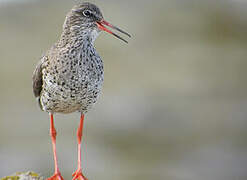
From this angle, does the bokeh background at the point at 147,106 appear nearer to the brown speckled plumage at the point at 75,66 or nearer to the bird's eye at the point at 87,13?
the brown speckled plumage at the point at 75,66

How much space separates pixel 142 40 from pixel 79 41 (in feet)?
81.9

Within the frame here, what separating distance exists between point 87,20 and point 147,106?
53.9 ft

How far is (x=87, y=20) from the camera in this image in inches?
356

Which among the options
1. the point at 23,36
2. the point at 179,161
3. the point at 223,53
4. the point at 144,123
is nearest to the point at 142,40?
the point at 223,53

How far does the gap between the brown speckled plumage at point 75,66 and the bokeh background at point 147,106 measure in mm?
10194

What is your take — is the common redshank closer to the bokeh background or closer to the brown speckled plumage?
the brown speckled plumage

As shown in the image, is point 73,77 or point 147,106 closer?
point 73,77

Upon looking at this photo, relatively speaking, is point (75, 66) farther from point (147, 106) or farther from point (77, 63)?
point (147, 106)

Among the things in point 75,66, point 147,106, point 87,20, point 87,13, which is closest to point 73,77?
point 75,66

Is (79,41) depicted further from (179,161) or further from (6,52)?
(6,52)

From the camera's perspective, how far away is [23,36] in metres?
35.2

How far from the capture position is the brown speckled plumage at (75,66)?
9.11 metres

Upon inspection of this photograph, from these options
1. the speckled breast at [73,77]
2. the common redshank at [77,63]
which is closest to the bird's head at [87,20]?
the common redshank at [77,63]

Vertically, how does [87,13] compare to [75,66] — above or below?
above
